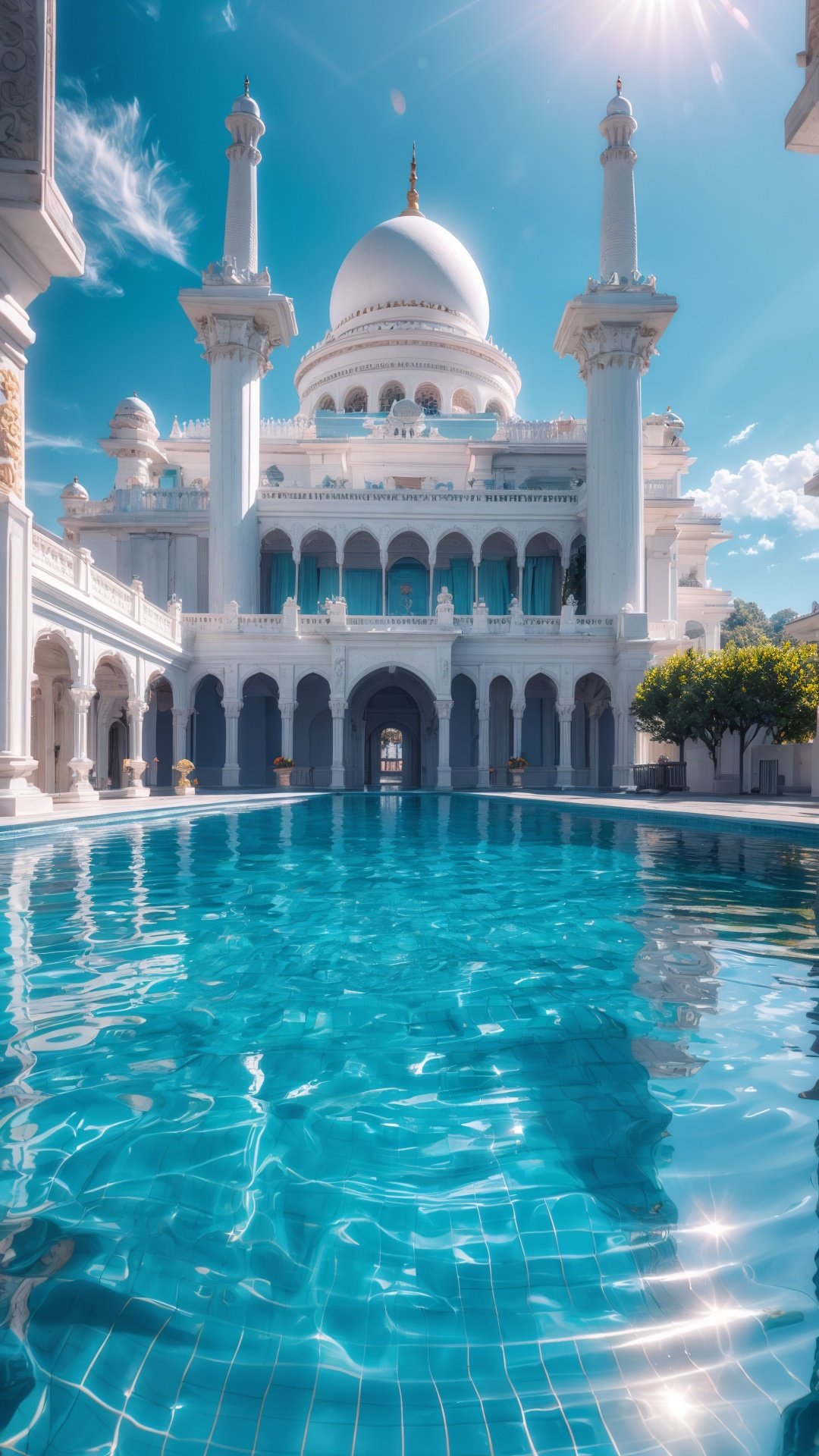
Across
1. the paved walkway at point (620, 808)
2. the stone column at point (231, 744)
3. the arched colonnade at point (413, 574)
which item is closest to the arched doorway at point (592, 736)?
the arched colonnade at point (413, 574)

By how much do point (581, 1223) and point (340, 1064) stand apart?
1.35m

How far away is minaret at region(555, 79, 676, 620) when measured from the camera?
27234mm

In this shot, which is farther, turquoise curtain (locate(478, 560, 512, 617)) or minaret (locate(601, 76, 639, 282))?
turquoise curtain (locate(478, 560, 512, 617))

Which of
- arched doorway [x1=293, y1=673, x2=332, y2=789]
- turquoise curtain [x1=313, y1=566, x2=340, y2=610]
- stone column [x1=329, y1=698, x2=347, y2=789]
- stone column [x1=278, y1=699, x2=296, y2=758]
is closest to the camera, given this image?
stone column [x1=329, y1=698, x2=347, y2=789]

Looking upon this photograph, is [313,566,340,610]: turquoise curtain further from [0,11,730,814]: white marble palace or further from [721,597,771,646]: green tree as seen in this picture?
[721,597,771,646]: green tree

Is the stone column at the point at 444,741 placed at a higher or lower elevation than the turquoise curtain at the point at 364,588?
lower

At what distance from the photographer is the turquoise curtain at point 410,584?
3056 cm

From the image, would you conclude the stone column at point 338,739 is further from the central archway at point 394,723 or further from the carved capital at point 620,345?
the carved capital at point 620,345

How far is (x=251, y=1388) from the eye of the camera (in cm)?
167

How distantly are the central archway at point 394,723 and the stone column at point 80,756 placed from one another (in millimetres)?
10417

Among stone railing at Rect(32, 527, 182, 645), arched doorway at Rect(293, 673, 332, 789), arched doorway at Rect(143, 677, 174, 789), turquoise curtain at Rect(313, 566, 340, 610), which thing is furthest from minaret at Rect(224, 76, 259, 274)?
arched doorway at Rect(143, 677, 174, 789)

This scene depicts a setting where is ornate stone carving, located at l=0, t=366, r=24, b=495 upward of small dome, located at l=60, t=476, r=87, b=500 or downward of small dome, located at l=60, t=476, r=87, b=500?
downward

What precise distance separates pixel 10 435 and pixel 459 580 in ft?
68.3

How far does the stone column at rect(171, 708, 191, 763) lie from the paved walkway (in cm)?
375
